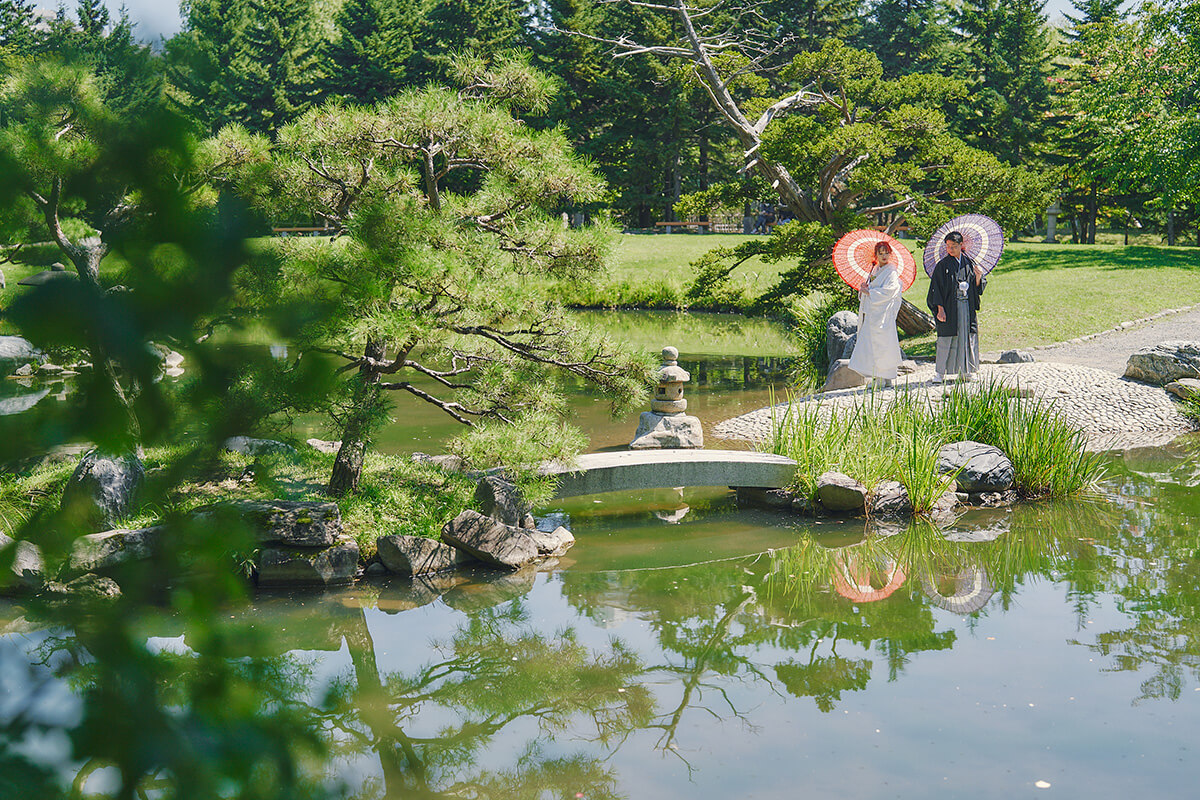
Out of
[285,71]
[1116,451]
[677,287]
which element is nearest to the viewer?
[1116,451]

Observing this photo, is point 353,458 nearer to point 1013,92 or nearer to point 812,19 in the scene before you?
point 1013,92

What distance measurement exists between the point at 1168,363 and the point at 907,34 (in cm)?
2872

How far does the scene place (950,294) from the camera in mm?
9820

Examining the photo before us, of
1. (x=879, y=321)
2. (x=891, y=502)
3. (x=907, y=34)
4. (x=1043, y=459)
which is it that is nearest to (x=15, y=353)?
(x=891, y=502)

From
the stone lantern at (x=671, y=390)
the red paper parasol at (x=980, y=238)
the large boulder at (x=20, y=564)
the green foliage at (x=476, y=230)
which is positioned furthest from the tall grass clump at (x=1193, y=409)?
the large boulder at (x=20, y=564)

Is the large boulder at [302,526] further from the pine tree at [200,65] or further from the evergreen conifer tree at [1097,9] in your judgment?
the evergreen conifer tree at [1097,9]

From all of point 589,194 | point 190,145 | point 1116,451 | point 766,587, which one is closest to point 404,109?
point 589,194

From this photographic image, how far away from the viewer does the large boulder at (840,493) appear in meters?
7.21

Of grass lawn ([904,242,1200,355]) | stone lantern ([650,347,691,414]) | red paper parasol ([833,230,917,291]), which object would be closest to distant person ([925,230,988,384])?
red paper parasol ([833,230,917,291])

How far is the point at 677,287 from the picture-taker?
75.6 feet

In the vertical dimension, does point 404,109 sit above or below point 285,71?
below

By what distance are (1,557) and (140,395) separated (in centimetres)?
15

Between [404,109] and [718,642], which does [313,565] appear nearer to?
[718,642]

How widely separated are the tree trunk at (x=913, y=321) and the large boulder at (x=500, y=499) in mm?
9280
